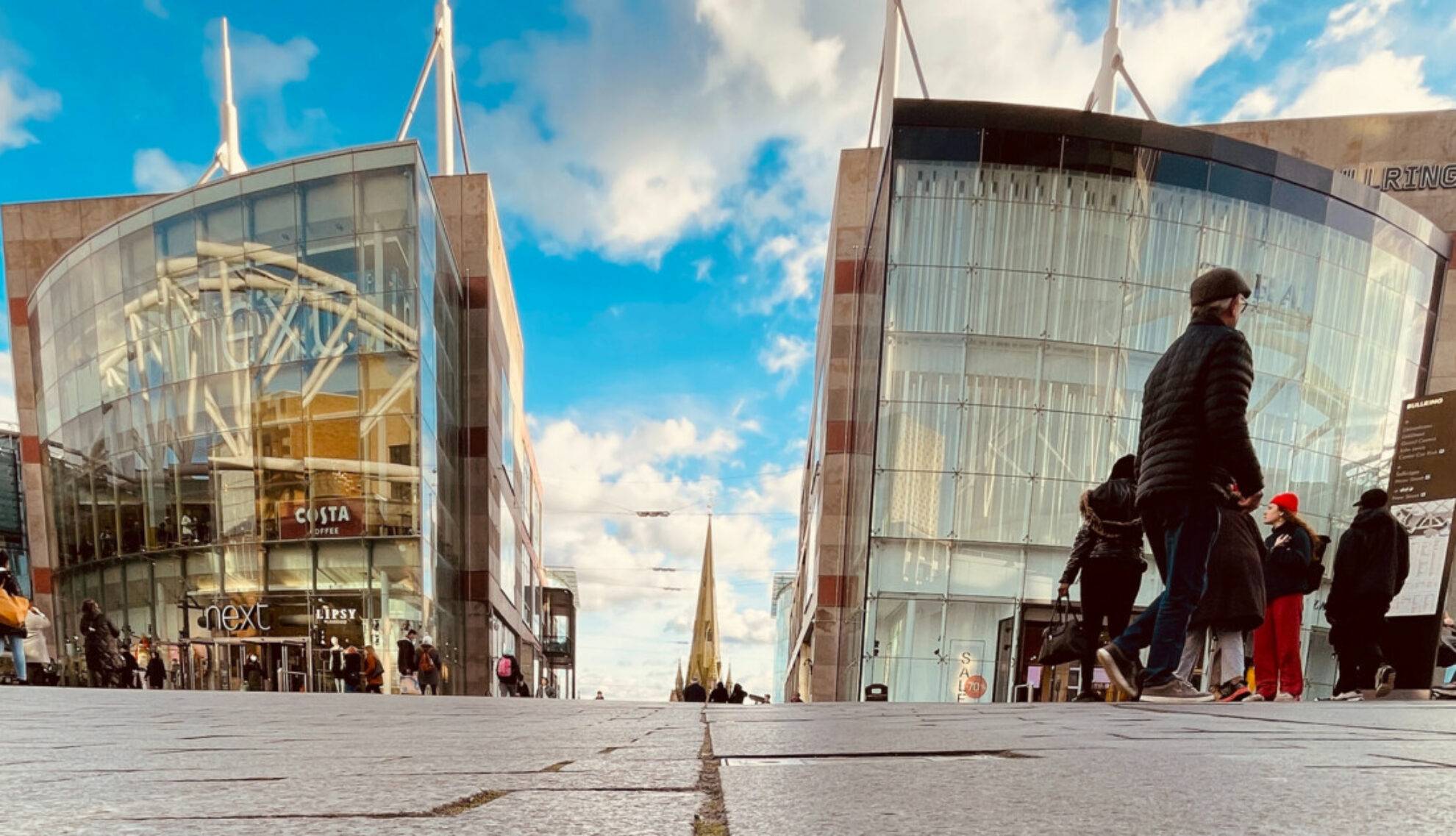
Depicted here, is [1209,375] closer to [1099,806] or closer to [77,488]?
[1099,806]

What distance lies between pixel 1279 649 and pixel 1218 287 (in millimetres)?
3437

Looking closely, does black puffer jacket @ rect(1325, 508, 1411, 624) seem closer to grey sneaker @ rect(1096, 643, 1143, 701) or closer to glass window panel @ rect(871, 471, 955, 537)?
grey sneaker @ rect(1096, 643, 1143, 701)

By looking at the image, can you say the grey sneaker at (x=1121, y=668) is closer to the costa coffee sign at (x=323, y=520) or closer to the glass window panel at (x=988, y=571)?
the glass window panel at (x=988, y=571)

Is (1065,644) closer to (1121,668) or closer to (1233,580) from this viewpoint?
(1121,668)

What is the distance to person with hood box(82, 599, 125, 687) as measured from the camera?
52.9ft

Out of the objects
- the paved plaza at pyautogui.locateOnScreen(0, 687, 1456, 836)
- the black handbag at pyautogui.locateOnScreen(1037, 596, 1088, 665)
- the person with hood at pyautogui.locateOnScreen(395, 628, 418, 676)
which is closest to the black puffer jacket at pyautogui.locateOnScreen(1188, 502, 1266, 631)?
the black handbag at pyautogui.locateOnScreen(1037, 596, 1088, 665)

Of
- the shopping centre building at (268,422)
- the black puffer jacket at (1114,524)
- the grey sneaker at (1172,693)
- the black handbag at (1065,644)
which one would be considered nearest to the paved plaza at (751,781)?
the grey sneaker at (1172,693)

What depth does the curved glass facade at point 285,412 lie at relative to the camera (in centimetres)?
2008

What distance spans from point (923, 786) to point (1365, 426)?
26.8 m

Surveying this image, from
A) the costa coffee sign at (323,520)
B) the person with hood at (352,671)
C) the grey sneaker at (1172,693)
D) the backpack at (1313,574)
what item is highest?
the costa coffee sign at (323,520)

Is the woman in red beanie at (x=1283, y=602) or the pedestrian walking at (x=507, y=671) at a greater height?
the pedestrian walking at (x=507, y=671)

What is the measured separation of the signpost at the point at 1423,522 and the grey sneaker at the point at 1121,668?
12.2 ft

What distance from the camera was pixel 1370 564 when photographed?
744cm

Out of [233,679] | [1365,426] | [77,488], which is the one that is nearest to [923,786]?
[233,679]
